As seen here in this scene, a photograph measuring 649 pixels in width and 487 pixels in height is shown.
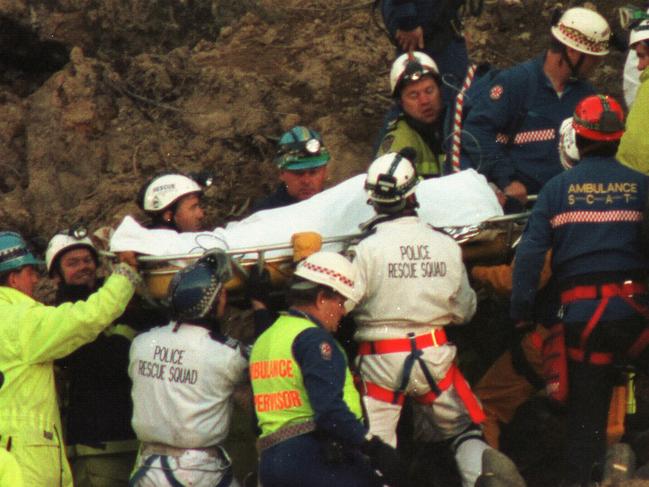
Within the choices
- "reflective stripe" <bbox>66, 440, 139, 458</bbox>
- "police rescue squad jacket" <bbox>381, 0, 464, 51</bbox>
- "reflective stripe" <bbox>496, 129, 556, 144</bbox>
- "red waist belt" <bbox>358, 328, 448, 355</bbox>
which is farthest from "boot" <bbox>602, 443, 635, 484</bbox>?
"police rescue squad jacket" <bbox>381, 0, 464, 51</bbox>

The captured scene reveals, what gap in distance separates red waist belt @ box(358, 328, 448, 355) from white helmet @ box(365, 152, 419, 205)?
0.76m

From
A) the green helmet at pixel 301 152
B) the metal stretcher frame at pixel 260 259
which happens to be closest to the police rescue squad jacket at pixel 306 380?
the metal stretcher frame at pixel 260 259

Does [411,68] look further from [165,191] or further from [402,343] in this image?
[402,343]

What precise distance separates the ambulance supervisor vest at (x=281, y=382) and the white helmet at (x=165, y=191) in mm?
1430

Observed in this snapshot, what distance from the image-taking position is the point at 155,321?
9914 mm

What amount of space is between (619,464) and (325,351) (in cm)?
173

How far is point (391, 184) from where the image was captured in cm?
921

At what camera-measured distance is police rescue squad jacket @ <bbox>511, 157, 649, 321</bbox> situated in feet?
29.3

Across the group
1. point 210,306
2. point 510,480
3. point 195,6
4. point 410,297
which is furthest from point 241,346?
point 195,6

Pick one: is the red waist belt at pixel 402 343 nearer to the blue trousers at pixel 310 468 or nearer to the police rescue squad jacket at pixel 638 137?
the blue trousers at pixel 310 468

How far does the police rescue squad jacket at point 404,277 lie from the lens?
360 inches

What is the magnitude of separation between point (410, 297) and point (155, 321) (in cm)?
166

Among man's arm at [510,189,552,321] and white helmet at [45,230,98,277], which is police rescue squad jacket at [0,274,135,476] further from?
man's arm at [510,189,552,321]

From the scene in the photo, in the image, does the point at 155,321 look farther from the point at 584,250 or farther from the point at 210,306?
the point at 584,250
